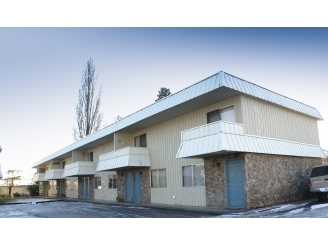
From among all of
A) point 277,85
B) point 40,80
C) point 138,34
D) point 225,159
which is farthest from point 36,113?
point 277,85

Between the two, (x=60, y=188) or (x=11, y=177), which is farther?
(x=11, y=177)

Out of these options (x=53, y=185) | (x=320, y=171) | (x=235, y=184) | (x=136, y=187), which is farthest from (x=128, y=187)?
(x=53, y=185)

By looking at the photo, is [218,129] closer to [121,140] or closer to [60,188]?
[121,140]

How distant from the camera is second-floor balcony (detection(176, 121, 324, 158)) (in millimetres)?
12820

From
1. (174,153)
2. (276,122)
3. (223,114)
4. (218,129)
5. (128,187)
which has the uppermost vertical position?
(223,114)

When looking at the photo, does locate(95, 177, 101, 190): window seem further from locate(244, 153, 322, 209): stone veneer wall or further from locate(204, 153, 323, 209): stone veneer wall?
locate(244, 153, 322, 209): stone veneer wall

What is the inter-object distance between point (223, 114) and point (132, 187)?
33.1 ft

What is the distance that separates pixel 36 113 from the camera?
17125mm

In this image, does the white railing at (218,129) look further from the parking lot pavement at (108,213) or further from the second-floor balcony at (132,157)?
the second-floor balcony at (132,157)

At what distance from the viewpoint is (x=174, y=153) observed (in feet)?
59.1

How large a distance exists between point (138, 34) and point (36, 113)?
7.93m

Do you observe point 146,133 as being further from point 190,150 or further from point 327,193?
point 327,193

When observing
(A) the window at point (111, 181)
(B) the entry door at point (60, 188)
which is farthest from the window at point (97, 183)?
(B) the entry door at point (60, 188)

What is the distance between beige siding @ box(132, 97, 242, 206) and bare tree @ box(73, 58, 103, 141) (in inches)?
684
